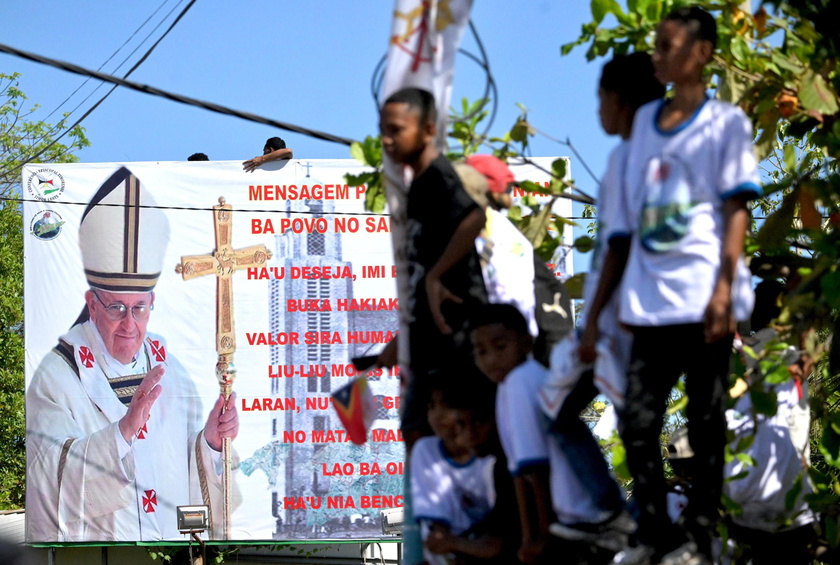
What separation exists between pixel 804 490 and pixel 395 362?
5.24 ft

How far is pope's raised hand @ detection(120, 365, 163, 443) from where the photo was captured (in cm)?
1230

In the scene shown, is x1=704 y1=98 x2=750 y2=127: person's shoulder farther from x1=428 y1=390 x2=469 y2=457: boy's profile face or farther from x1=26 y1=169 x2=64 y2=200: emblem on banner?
x1=26 y1=169 x2=64 y2=200: emblem on banner

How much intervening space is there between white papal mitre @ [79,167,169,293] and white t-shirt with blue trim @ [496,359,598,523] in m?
9.16

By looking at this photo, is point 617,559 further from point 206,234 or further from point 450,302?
point 206,234

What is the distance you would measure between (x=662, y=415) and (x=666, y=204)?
58 centimetres

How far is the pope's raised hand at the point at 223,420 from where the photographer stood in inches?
480

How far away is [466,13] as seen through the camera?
4.06m

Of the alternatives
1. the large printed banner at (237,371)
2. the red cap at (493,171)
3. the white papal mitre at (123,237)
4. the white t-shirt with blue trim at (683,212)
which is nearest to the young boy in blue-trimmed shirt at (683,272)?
the white t-shirt with blue trim at (683,212)

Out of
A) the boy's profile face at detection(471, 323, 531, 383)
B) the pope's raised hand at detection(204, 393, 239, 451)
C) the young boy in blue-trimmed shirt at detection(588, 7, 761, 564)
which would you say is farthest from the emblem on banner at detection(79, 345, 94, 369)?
the young boy in blue-trimmed shirt at detection(588, 7, 761, 564)

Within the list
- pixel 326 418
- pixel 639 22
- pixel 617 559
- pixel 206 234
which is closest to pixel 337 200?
pixel 206 234

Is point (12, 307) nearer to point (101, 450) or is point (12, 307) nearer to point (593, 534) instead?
point (101, 450)

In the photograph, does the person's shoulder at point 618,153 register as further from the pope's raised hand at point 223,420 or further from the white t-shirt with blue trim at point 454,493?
the pope's raised hand at point 223,420

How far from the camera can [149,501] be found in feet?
40.6

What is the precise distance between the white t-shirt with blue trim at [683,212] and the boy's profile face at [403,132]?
0.83 metres
